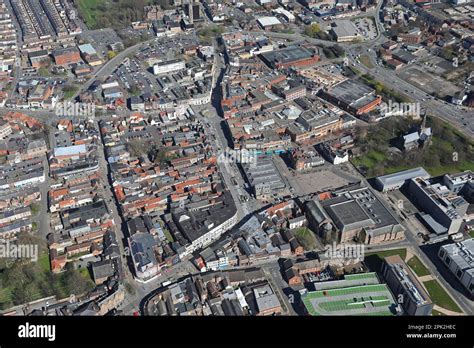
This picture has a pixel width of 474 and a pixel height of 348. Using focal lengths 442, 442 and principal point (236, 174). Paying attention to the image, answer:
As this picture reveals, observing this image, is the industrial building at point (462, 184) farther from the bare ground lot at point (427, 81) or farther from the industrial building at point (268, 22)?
the industrial building at point (268, 22)

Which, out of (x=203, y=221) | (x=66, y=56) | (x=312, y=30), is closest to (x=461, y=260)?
(x=203, y=221)

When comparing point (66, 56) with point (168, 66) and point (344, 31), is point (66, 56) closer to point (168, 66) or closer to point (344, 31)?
point (168, 66)

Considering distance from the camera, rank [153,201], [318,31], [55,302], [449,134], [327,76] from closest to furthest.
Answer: [55,302] → [153,201] → [449,134] → [327,76] → [318,31]

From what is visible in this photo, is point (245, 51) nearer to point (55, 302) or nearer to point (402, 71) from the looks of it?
point (402, 71)

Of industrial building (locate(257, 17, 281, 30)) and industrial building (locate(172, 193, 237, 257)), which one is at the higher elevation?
industrial building (locate(257, 17, 281, 30))

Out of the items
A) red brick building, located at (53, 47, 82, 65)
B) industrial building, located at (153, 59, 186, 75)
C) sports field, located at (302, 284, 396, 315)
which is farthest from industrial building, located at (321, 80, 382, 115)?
red brick building, located at (53, 47, 82, 65)

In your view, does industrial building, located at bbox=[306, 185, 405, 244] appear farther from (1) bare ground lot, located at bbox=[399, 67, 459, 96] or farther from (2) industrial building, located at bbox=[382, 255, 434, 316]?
(1) bare ground lot, located at bbox=[399, 67, 459, 96]

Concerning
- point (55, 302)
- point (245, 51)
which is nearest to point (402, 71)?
point (245, 51)
